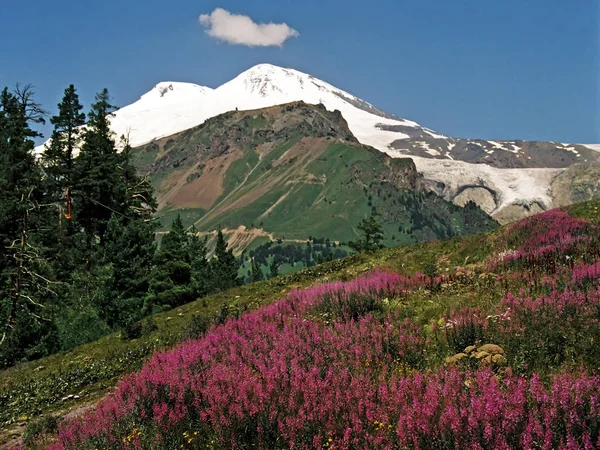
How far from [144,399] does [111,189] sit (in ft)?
150

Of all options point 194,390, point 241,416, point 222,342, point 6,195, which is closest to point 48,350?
point 6,195

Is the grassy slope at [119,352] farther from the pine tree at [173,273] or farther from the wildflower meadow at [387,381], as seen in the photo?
the pine tree at [173,273]

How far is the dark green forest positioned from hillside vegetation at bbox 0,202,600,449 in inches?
462

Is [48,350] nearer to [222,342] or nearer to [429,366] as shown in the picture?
[222,342]

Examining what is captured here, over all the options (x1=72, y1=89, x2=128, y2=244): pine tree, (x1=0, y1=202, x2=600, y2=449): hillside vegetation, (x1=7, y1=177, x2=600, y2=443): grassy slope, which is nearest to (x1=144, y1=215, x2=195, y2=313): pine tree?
(x1=72, y1=89, x2=128, y2=244): pine tree

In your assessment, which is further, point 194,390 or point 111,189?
point 111,189

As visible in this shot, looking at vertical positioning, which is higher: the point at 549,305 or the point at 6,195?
the point at 6,195

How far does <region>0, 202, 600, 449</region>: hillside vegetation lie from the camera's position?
5355mm

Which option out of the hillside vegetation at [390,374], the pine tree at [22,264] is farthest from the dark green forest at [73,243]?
the hillside vegetation at [390,374]

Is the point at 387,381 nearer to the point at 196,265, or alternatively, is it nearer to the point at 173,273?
the point at 173,273

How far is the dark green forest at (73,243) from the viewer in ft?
96.3

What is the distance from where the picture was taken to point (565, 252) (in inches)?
569

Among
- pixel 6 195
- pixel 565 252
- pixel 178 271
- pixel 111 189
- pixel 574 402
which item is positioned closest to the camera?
pixel 574 402

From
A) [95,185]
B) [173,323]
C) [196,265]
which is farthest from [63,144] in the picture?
[173,323]
